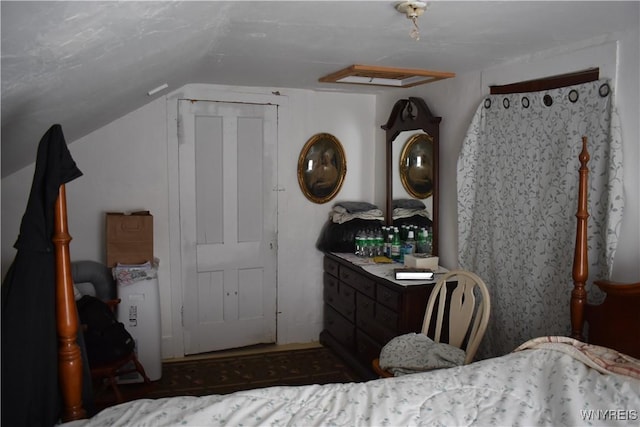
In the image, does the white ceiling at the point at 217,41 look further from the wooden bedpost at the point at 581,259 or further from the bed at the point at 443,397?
the wooden bedpost at the point at 581,259

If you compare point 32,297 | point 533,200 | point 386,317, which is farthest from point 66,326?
point 533,200

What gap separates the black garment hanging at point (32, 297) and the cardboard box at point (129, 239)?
2.14 meters

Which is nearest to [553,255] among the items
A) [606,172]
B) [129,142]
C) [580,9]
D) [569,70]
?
[606,172]

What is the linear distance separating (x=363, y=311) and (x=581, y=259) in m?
1.78

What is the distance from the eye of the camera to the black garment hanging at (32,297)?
157 centimetres

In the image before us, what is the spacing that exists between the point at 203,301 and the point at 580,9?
11.1 feet

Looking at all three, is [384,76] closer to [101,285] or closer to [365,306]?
[365,306]

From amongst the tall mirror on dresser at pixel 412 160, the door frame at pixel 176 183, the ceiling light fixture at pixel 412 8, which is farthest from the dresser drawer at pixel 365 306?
the ceiling light fixture at pixel 412 8

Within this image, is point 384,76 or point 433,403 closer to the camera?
point 433,403

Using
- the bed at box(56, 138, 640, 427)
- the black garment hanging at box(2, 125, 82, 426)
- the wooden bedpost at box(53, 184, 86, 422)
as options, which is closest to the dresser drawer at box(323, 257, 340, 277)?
the bed at box(56, 138, 640, 427)

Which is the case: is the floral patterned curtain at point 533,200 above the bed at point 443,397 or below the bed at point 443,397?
above

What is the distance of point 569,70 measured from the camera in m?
2.74

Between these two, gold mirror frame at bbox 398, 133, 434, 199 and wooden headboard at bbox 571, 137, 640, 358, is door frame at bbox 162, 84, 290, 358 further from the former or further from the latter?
wooden headboard at bbox 571, 137, 640, 358

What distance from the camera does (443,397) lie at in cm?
192
